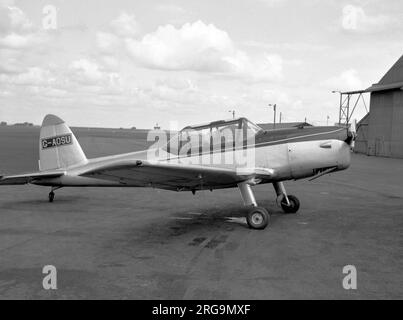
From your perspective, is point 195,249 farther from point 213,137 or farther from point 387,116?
point 387,116

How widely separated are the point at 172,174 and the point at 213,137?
65.7 inches

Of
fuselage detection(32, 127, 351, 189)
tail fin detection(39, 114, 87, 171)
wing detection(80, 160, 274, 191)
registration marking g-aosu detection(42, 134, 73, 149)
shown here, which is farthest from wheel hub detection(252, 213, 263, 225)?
registration marking g-aosu detection(42, 134, 73, 149)

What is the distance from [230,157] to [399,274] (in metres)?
4.10

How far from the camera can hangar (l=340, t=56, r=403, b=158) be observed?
111 ft

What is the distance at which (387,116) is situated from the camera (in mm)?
35312

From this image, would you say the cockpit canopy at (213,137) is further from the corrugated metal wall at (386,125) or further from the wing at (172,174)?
the corrugated metal wall at (386,125)

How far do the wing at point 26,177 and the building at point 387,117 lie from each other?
30.6 metres

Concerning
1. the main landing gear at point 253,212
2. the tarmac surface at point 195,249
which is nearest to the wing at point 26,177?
the tarmac surface at point 195,249

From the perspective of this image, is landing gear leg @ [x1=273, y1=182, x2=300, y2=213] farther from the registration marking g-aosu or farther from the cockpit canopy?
the registration marking g-aosu

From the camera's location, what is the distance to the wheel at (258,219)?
7.66 m
